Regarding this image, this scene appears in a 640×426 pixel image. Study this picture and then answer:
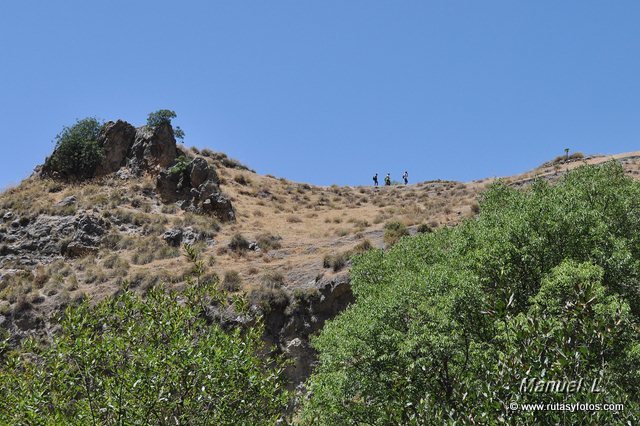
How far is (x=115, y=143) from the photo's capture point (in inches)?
2077

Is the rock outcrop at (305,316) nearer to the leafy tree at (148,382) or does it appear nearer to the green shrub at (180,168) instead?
the leafy tree at (148,382)

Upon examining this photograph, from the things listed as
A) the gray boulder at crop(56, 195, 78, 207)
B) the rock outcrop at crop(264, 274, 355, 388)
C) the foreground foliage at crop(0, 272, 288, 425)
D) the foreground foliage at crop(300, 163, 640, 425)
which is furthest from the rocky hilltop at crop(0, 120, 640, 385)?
the foreground foliage at crop(0, 272, 288, 425)

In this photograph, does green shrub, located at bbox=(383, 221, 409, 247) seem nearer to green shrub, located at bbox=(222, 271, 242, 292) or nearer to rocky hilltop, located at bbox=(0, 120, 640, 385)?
rocky hilltop, located at bbox=(0, 120, 640, 385)

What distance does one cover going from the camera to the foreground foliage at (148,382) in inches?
358

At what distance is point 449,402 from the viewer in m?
12.0

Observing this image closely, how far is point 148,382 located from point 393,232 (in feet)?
97.6

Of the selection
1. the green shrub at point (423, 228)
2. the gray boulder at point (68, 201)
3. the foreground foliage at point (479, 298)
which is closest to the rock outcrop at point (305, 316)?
the green shrub at point (423, 228)

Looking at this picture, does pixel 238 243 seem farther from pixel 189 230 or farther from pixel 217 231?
pixel 189 230

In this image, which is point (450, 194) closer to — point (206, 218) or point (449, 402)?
point (206, 218)

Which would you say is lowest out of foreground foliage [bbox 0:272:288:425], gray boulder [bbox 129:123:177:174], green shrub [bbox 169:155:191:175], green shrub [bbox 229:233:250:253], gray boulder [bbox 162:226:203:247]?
foreground foliage [bbox 0:272:288:425]

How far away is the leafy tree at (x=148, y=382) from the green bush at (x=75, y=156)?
42878 mm

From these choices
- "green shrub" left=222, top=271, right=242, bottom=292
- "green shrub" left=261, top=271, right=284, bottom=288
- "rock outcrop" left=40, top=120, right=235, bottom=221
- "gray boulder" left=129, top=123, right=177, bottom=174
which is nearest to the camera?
"green shrub" left=261, top=271, right=284, bottom=288

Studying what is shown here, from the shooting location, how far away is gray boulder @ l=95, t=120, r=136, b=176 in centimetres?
5162

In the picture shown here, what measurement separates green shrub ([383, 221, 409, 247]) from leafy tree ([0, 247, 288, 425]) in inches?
985
